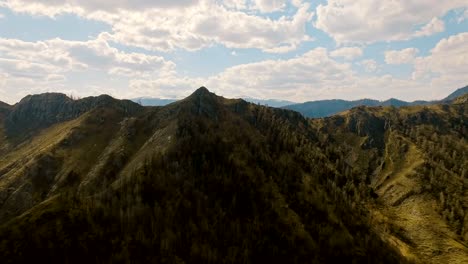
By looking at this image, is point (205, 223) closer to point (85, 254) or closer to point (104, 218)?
point (104, 218)

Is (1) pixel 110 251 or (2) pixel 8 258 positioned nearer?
(2) pixel 8 258

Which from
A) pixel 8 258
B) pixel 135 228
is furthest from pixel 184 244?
pixel 8 258

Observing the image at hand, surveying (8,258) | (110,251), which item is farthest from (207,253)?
(8,258)

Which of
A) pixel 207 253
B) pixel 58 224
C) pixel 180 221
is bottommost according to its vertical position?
pixel 207 253

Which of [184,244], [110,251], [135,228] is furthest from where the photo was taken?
[184,244]

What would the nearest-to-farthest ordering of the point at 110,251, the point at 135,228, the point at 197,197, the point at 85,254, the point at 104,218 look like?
the point at 85,254 → the point at 110,251 → the point at 104,218 → the point at 135,228 → the point at 197,197

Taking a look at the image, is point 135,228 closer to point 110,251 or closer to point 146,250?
point 146,250

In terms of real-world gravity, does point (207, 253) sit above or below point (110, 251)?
below

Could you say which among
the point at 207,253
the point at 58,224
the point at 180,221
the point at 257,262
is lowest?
the point at 257,262

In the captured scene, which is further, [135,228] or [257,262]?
[257,262]
